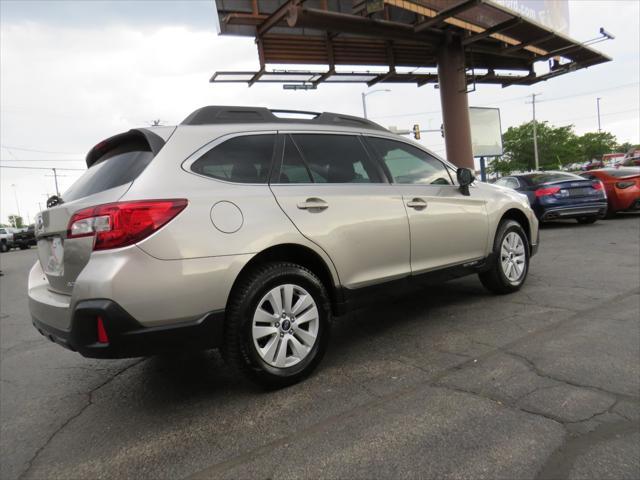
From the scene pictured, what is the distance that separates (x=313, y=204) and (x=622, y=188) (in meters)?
11.2

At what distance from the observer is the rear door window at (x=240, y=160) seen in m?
2.95

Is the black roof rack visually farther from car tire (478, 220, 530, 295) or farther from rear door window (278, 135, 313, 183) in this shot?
car tire (478, 220, 530, 295)

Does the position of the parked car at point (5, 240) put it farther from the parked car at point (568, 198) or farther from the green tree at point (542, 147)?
the green tree at point (542, 147)

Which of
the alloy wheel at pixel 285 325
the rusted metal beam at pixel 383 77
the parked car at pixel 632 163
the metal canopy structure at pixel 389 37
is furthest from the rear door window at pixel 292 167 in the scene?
the parked car at pixel 632 163

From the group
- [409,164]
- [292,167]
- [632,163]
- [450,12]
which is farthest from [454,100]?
[632,163]

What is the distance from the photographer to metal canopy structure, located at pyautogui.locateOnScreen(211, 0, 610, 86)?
11.1 metres

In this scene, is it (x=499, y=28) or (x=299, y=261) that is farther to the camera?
(x=499, y=28)

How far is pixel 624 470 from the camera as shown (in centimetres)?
200

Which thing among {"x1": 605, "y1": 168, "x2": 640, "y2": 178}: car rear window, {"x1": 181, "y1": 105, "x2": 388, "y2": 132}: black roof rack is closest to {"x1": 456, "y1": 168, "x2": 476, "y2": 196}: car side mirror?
{"x1": 181, "y1": 105, "x2": 388, "y2": 132}: black roof rack

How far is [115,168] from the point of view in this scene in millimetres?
3010

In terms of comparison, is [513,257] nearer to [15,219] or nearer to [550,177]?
[550,177]

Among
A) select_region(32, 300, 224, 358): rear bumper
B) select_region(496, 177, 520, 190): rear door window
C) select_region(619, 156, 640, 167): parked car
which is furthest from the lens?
select_region(619, 156, 640, 167): parked car

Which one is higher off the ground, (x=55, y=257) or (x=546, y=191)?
(x=55, y=257)

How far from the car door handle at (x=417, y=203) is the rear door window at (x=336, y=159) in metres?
0.34
